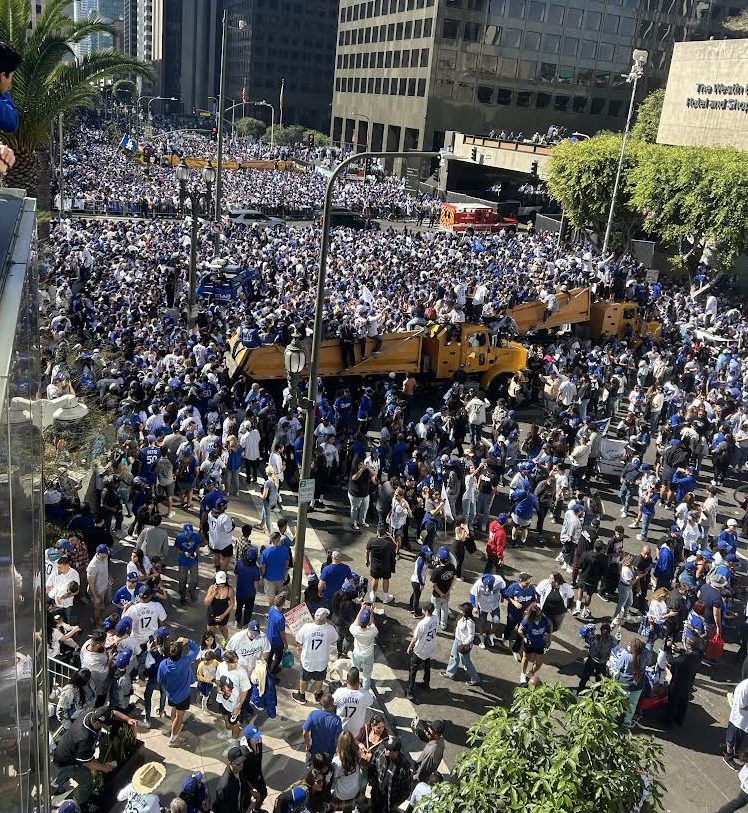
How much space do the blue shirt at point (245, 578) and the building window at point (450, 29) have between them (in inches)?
2716

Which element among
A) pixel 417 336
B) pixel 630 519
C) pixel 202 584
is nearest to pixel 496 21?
pixel 417 336

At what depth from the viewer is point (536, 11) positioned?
70.2 meters

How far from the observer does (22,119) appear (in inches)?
699

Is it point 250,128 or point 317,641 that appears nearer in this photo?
point 317,641

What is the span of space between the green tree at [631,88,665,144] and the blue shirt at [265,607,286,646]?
169 feet

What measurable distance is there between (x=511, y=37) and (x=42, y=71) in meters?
62.0

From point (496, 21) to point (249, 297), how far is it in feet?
180

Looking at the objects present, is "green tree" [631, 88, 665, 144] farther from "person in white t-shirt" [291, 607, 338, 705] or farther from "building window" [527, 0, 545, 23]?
"person in white t-shirt" [291, 607, 338, 705]

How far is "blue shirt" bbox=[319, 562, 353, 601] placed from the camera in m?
10.9

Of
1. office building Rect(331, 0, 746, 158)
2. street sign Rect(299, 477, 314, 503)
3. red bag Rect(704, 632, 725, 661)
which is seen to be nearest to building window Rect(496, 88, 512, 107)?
office building Rect(331, 0, 746, 158)

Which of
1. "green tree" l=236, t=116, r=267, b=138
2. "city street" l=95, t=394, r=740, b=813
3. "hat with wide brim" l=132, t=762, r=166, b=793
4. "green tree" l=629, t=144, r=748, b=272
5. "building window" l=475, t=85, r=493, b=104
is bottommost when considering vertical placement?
"city street" l=95, t=394, r=740, b=813

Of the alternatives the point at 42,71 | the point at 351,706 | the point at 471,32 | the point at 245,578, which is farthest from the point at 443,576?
the point at 471,32

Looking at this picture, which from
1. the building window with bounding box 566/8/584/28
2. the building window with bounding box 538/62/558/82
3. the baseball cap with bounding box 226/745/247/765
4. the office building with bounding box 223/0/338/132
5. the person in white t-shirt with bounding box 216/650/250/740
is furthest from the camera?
the office building with bounding box 223/0/338/132

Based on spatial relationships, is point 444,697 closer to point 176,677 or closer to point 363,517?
point 176,677
